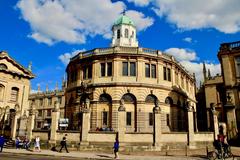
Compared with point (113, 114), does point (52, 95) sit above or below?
above

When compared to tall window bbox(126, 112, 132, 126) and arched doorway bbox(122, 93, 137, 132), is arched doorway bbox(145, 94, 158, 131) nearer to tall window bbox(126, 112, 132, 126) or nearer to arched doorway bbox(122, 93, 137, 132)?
arched doorway bbox(122, 93, 137, 132)

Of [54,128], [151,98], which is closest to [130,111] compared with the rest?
[151,98]

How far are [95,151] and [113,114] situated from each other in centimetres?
1002

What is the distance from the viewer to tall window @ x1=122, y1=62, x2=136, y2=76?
1378 inches

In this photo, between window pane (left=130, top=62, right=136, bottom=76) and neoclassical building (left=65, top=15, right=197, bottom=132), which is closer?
neoclassical building (left=65, top=15, right=197, bottom=132)

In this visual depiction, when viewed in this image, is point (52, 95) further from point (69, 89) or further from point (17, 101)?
point (69, 89)

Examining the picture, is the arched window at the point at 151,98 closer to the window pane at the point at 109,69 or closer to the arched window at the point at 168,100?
the arched window at the point at 168,100

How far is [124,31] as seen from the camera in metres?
60.4

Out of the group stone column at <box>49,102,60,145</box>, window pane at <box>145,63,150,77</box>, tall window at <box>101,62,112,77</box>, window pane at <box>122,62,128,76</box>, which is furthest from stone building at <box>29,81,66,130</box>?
stone column at <box>49,102,60,145</box>

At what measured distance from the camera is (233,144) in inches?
1075

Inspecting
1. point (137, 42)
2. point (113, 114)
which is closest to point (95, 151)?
point (113, 114)

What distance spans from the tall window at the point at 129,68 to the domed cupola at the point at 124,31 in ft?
80.9

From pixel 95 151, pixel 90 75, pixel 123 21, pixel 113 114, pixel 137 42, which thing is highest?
pixel 123 21

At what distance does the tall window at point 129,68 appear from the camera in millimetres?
35000
